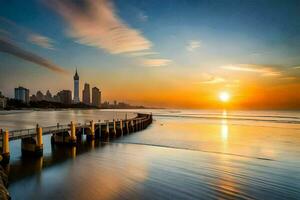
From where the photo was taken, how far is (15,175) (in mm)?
19688

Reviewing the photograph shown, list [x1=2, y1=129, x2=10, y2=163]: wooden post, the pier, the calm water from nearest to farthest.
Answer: the calm water
[x1=2, y1=129, x2=10, y2=163]: wooden post
the pier

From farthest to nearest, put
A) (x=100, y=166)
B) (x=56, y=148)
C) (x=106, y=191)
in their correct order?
(x=56, y=148), (x=100, y=166), (x=106, y=191)

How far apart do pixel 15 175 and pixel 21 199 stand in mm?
5318

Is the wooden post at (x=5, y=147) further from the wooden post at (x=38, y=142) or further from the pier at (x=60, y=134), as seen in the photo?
the wooden post at (x=38, y=142)

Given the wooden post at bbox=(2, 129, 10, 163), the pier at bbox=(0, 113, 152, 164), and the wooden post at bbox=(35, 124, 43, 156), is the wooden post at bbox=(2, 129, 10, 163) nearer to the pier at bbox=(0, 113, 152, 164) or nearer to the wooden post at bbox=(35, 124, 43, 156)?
the pier at bbox=(0, 113, 152, 164)

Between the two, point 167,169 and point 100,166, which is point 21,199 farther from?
point 167,169

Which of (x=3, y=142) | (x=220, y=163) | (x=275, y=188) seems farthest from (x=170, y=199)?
(x=3, y=142)

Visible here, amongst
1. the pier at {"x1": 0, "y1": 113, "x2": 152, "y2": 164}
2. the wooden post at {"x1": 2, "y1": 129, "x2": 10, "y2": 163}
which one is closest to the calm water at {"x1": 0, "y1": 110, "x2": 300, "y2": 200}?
the wooden post at {"x1": 2, "y1": 129, "x2": 10, "y2": 163}

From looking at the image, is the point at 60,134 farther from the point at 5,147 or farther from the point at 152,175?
the point at 152,175

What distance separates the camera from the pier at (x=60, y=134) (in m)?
22.7

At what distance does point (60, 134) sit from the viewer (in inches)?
1356

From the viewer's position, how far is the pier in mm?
22672

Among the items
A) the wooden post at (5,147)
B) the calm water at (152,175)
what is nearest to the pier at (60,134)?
the wooden post at (5,147)

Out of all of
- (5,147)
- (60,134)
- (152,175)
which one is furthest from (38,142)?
(152,175)
